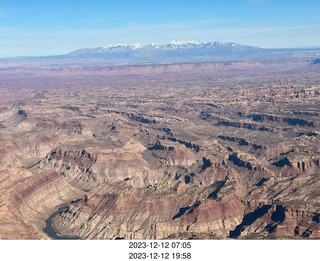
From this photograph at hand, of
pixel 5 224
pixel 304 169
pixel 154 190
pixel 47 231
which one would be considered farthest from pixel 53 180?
pixel 304 169

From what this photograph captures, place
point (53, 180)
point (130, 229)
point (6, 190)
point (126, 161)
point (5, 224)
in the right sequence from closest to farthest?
point (5, 224) < point (130, 229) < point (6, 190) < point (53, 180) < point (126, 161)

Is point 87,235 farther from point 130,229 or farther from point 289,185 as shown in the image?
point 289,185

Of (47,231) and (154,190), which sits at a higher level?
(154,190)

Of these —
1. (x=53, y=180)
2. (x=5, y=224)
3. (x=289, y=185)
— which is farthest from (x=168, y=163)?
(x=5, y=224)

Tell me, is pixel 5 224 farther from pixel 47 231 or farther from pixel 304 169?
pixel 304 169

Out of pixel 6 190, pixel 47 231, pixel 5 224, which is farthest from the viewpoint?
pixel 6 190

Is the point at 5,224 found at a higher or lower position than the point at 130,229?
higher

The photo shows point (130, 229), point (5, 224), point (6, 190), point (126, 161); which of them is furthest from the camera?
point (126, 161)

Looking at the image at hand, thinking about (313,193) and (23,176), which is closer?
(313,193)

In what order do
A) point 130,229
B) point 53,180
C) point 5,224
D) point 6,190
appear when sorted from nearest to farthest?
point 5,224 < point 130,229 < point 6,190 < point 53,180
